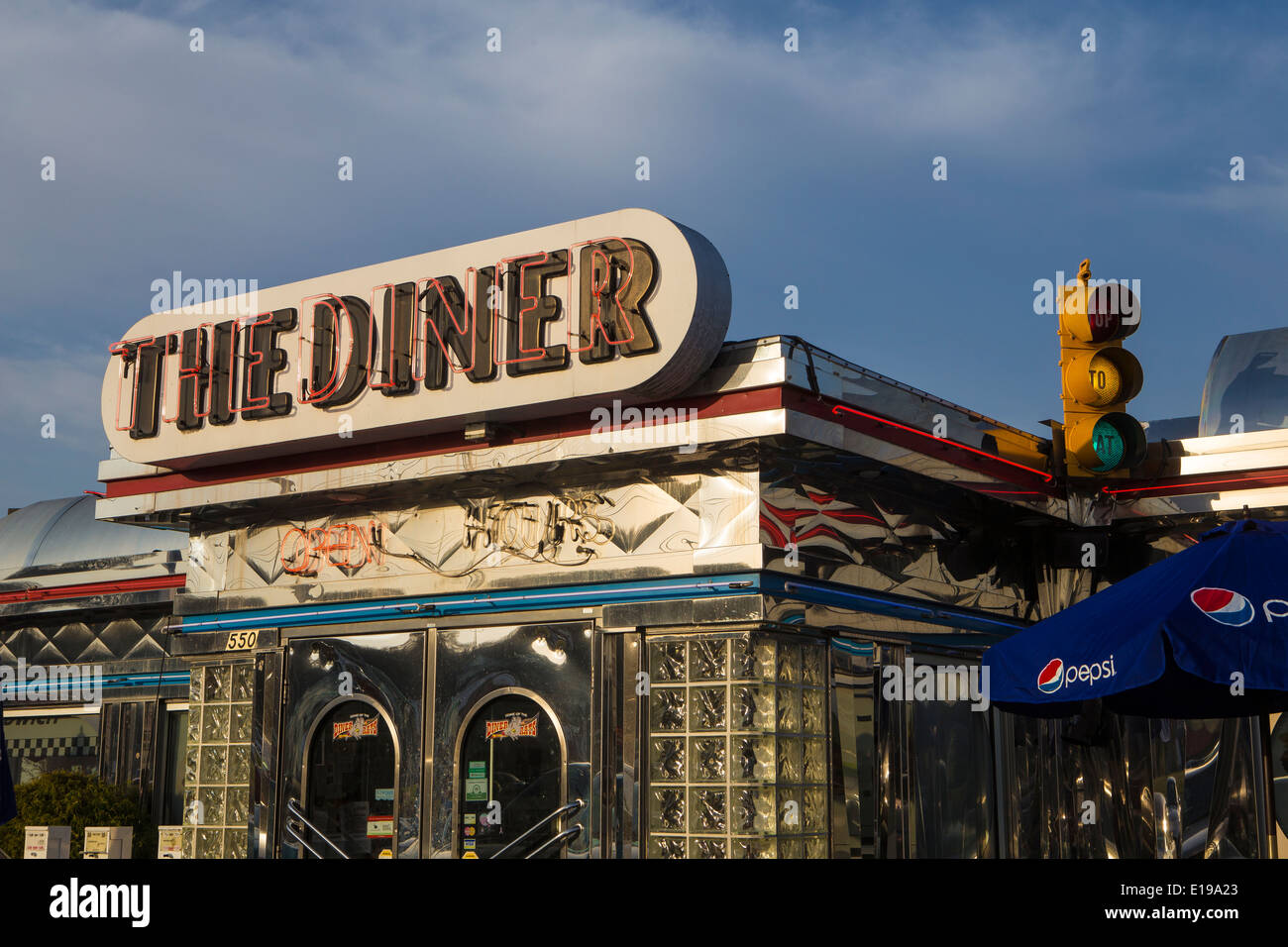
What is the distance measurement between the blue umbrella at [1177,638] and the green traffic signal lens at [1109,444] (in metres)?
4.31

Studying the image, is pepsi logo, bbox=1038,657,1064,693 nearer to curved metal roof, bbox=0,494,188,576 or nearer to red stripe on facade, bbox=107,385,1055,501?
red stripe on facade, bbox=107,385,1055,501

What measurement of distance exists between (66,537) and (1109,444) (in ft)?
38.8

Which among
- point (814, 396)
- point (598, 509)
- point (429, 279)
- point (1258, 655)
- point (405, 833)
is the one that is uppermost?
point (429, 279)

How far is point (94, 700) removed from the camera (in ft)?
51.2

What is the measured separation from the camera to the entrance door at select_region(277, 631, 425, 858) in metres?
10.7

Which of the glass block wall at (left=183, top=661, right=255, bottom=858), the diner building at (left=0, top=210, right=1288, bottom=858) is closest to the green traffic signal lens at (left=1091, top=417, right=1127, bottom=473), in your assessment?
the diner building at (left=0, top=210, right=1288, bottom=858)

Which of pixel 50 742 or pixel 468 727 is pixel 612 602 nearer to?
pixel 468 727

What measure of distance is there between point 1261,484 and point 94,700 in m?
12.3

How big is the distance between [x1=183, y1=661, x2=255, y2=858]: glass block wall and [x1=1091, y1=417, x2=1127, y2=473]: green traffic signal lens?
746 cm

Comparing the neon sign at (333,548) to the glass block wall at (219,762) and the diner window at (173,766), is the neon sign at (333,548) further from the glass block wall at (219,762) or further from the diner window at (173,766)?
the diner window at (173,766)
